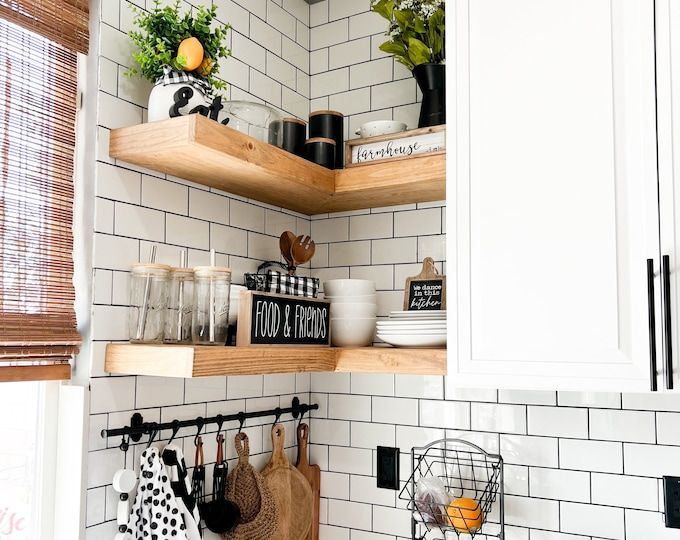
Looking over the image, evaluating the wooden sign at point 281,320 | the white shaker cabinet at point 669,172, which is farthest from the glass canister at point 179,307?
the white shaker cabinet at point 669,172

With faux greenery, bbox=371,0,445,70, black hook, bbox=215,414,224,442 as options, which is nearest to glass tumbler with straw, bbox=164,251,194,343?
black hook, bbox=215,414,224,442

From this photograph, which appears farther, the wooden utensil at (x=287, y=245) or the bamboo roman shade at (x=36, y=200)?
the wooden utensil at (x=287, y=245)

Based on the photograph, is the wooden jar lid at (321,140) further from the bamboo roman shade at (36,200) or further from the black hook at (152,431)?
the black hook at (152,431)

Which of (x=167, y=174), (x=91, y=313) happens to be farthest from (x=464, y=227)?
(x=91, y=313)

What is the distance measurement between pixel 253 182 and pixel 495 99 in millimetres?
619

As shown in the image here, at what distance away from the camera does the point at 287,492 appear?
200 cm

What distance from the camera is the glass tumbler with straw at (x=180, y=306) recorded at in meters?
1.56

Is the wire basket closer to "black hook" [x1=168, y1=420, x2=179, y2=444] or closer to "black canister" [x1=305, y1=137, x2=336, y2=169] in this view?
"black hook" [x1=168, y1=420, x2=179, y2=444]

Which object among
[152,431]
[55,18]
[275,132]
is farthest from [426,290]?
[55,18]

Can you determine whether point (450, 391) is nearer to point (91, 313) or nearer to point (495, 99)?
point (495, 99)

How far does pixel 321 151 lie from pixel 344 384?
702 mm

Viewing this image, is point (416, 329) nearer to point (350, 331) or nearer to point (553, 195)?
point (350, 331)

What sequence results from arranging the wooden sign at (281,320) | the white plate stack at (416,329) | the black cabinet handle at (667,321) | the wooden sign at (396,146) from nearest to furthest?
1. the black cabinet handle at (667,321)
2. the wooden sign at (281,320)
3. the white plate stack at (416,329)
4. the wooden sign at (396,146)

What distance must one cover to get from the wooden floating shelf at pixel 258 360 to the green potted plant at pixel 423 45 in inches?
24.9
